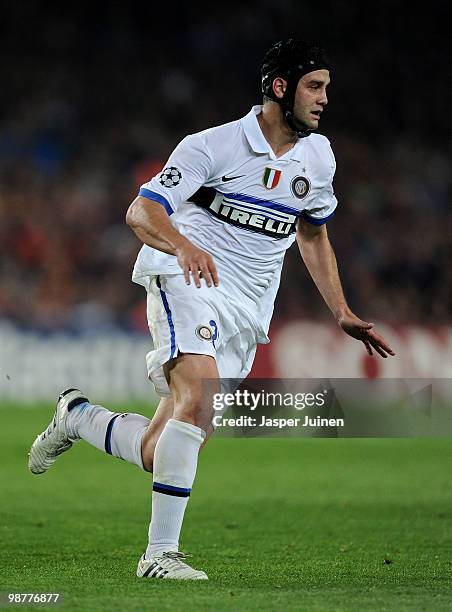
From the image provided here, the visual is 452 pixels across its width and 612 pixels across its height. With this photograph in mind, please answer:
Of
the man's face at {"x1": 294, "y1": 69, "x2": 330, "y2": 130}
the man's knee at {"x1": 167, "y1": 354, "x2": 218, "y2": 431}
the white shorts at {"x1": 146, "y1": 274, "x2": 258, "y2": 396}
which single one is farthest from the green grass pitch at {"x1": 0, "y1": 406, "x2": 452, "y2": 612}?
the man's face at {"x1": 294, "y1": 69, "x2": 330, "y2": 130}

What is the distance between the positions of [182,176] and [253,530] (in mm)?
2374

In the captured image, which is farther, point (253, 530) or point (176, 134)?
point (176, 134)

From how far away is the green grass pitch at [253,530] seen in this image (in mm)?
3934

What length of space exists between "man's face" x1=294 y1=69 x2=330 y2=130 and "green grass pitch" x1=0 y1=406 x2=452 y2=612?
189 centimetres

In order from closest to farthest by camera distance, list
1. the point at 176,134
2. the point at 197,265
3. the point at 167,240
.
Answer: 1. the point at 197,265
2. the point at 167,240
3. the point at 176,134

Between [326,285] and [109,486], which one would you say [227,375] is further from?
[109,486]

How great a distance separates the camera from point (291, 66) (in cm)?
496

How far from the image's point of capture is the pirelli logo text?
16.5 feet

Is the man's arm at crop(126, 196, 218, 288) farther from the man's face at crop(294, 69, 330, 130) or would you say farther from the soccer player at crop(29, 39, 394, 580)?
the man's face at crop(294, 69, 330, 130)

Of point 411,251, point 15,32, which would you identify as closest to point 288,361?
point 411,251

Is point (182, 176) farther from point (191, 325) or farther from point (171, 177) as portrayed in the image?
point (191, 325)

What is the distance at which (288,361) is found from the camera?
14891 millimetres

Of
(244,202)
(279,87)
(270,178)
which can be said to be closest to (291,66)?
(279,87)

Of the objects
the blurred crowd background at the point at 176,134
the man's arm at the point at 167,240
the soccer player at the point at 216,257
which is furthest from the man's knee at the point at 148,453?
the blurred crowd background at the point at 176,134
